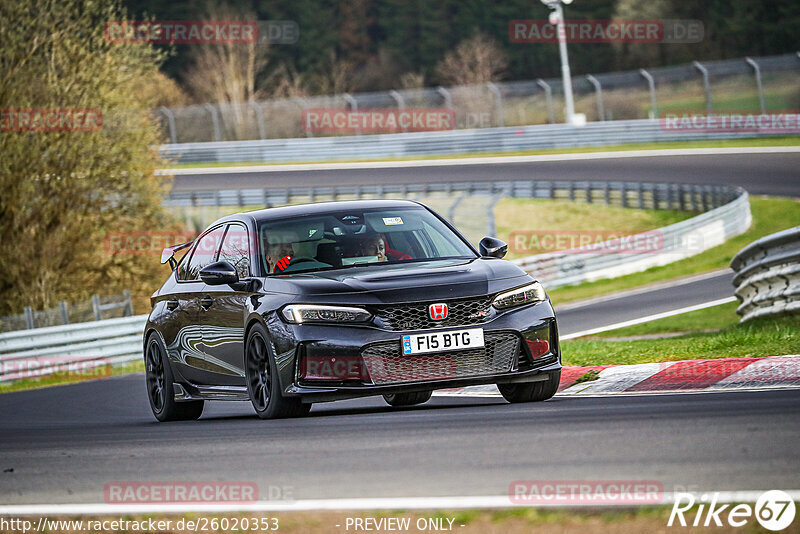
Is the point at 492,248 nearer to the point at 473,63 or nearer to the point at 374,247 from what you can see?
the point at 374,247

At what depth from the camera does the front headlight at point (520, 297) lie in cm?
893

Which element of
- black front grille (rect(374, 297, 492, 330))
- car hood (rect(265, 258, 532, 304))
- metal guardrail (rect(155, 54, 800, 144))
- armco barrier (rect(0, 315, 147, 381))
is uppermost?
metal guardrail (rect(155, 54, 800, 144))

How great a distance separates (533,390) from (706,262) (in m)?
21.5

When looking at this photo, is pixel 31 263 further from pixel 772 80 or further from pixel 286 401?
pixel 772 80

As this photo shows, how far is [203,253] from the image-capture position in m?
10.9

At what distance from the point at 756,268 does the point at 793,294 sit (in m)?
1.37

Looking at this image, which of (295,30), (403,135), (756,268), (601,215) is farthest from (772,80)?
(295,30)

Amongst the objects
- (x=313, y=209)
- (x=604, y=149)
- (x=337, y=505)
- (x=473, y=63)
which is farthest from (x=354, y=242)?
(x=473, y=63)

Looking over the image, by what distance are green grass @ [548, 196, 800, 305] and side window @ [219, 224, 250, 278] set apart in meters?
18.3

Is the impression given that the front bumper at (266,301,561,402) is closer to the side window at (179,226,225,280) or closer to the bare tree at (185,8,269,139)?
the side window at (179,226,225,280)

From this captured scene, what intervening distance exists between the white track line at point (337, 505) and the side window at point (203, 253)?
15.2ft

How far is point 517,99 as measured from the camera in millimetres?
55125

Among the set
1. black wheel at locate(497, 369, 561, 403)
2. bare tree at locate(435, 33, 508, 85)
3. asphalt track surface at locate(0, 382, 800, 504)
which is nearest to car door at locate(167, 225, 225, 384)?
asphalt track surface at locate(0, 382, 800, 504)

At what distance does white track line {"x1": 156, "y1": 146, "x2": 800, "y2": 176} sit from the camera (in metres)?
43.8
